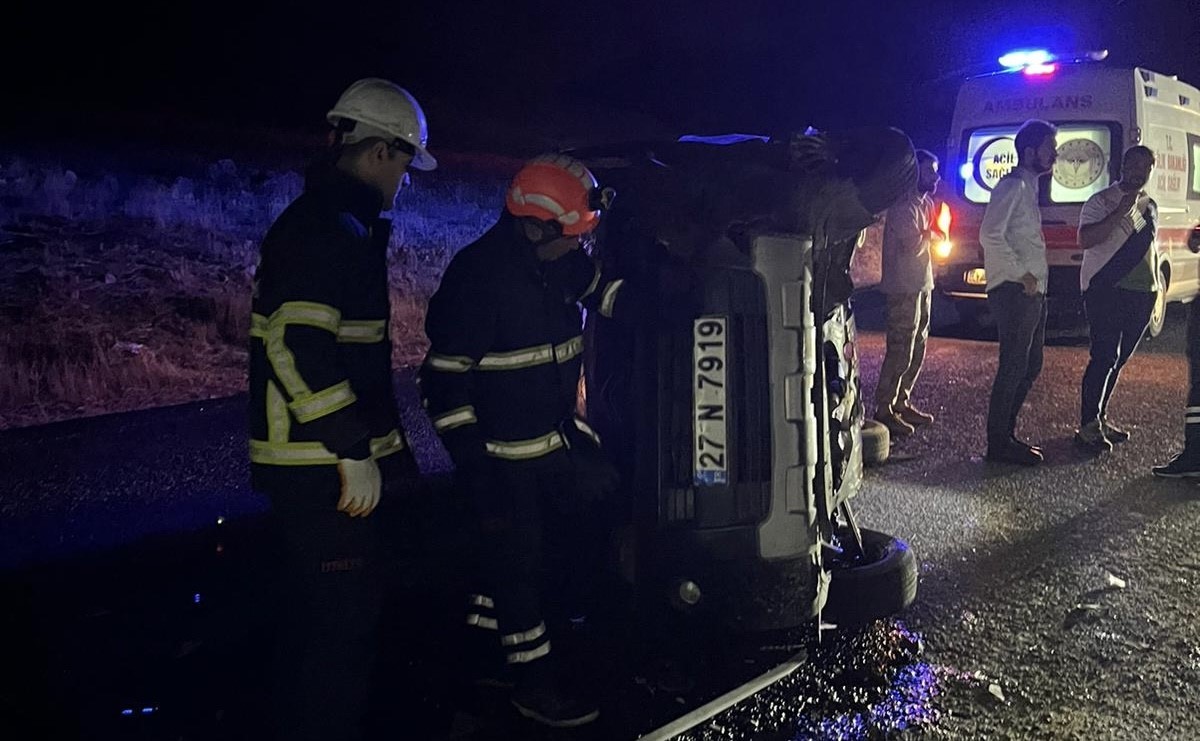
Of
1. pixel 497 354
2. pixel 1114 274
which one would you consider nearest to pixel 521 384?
pixel 497 354

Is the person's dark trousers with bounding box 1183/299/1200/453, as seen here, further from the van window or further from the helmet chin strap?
the helmet chin strap

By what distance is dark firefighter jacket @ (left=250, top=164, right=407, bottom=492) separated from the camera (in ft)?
7.60

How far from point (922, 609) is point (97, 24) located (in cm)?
699

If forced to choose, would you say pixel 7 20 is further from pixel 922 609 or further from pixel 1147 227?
pixel 1147 227

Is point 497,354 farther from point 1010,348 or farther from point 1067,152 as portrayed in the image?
point 1067,152

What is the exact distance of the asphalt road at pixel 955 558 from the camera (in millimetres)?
2986

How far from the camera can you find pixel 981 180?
9.02m

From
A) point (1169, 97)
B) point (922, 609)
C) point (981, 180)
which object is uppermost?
point (1169, 97)

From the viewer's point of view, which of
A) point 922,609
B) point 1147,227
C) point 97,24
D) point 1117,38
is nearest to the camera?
point 922,609

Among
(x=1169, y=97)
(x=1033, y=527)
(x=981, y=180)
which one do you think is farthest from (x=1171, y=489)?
(x=1169, y=97)

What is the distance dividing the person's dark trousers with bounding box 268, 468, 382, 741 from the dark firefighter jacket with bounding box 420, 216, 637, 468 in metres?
0.45

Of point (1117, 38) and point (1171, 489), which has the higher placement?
point (1117, 38)

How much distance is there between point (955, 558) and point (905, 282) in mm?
2457

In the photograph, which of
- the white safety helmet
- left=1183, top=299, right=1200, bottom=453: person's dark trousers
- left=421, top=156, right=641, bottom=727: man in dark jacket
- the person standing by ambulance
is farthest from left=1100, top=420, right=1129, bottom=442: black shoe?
the white safety helmet
